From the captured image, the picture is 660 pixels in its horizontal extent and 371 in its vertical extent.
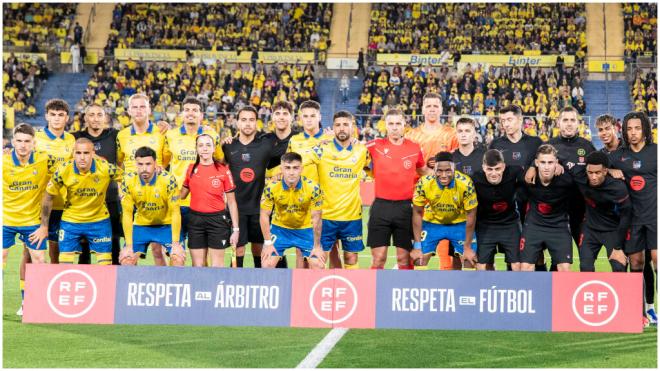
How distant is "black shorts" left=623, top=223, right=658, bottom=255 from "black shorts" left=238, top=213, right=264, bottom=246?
13.1ft

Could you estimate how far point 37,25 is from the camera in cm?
4003

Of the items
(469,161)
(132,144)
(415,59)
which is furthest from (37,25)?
(469,161)

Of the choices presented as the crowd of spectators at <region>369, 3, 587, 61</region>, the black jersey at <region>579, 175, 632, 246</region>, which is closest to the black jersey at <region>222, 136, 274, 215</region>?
the black jersey at <region>579, 175, 632, 246</region>

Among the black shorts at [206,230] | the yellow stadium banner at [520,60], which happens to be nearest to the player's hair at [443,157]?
the black shorts at [206,230]

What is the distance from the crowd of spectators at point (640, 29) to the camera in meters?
36.4

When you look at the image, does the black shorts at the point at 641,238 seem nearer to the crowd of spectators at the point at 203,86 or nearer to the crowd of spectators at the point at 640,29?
the crowd of spectators at the point at 203,86

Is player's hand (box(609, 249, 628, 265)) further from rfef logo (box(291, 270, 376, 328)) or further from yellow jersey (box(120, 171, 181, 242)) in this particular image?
yellow jersey (box(120, 171, 181, 242))

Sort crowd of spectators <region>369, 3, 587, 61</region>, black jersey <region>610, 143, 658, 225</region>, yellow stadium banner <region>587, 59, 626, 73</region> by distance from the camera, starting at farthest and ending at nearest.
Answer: crowd of spectators <region>369, 3, 587, 61</region>
yellow stadium banner <region>587, 59, 626, 73</region>
black jersey <region>610, 143, 658, 225</region>

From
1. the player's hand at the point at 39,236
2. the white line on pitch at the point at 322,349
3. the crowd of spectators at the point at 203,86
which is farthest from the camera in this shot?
the crowd of spectators at the point at 203,86

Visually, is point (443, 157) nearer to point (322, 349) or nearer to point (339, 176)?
point (339, 176)

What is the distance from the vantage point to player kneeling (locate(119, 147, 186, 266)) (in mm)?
9625

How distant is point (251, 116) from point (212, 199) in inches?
40.5

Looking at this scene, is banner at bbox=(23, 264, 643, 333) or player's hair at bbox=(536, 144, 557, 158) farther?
player's hair at bbox=(536, 144, 557, 158)

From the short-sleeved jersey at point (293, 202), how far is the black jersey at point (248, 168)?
0.65 m
